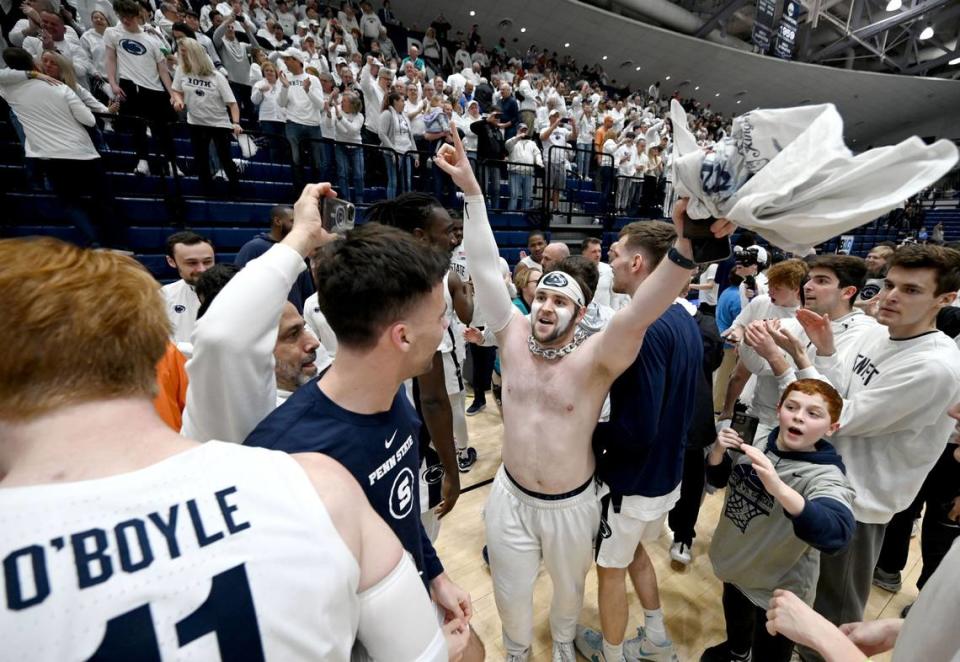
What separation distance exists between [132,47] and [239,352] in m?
6.02

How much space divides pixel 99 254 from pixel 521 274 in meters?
3.44

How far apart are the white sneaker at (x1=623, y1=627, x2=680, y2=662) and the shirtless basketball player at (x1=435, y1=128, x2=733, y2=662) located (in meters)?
0.35

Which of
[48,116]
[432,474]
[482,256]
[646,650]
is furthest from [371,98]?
[646,650]

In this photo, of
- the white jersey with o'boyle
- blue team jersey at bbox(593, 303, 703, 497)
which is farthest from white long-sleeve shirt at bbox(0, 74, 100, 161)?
blue team jersey at bbox(593, 303, 703, 497)

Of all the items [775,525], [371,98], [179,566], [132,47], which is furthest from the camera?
[371,98]

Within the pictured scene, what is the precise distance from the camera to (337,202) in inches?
50.8

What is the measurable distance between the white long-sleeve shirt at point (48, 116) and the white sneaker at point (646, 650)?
581 cm

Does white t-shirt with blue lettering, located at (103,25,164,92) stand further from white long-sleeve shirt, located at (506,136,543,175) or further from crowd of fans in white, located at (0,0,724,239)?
white long-sleeve shirt, located at (506,136,543,175)

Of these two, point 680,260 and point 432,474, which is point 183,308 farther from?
point 680,260

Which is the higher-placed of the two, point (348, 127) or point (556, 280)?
point (348, 127)

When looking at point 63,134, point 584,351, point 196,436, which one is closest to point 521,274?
point 584,351

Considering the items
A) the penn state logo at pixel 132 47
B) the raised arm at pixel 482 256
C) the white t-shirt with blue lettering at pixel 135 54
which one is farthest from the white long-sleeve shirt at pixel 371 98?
the raised arm at pixel 482 256

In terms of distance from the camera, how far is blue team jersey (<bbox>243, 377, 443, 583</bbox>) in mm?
962

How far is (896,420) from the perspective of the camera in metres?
1.70
